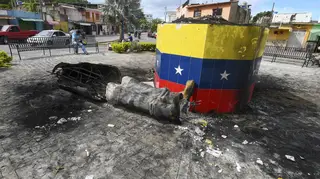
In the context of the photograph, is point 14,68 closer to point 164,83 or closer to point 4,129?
point 4,129

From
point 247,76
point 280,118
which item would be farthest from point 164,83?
point 280,118

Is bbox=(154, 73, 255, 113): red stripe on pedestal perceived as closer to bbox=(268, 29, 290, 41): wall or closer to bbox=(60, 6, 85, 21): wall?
bbox=(268, 29, 290, 41): wall

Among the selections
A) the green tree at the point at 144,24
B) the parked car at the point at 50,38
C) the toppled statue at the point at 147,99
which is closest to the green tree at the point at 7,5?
the parked car at the point at 50,38

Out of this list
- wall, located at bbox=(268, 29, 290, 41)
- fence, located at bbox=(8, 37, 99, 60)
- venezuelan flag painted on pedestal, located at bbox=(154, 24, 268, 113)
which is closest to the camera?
venezuelan flag painted on pedestal, located at bbox=(154, 24, 268, 113)

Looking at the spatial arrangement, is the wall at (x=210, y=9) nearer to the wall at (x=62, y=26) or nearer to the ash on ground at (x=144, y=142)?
the ash on ground at (x=144, y=142)

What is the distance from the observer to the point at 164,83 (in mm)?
5031

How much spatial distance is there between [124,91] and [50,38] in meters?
14.4

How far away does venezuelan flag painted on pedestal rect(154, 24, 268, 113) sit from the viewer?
395 cm

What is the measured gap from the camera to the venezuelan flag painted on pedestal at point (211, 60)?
13.0 ft

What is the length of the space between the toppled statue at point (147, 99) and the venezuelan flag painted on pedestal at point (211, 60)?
77 centimetres

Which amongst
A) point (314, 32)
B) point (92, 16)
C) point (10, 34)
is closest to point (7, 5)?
point (92, 16)

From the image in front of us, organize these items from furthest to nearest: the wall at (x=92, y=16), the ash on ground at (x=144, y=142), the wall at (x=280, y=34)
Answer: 1. the wall at (x=92, y=16)
2. the wall at (x=280, y=34)
3. the ash on ground at (x=144, y=142)

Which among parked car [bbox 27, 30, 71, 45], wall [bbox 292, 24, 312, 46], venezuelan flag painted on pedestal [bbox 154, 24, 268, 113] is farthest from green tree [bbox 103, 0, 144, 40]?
wall [bbox 292, 24, 312, 46]

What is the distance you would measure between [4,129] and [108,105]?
217cm
